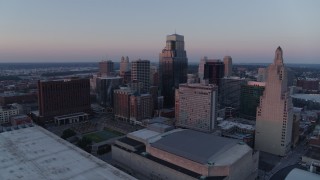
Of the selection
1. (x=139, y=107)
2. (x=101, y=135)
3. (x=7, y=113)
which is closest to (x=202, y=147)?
(x=101, y=135)

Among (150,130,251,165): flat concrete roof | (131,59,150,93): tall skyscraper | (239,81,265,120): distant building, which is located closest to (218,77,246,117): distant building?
(239,81,265,120): distant building

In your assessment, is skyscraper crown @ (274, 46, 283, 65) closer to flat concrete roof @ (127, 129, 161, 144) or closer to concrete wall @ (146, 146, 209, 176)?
flat concrete roof @ (127, 129, 161, 144)

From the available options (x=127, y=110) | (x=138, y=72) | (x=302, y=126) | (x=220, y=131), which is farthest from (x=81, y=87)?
(x=302, y=126)

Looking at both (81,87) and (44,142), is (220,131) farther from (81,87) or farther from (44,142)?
(81,87)

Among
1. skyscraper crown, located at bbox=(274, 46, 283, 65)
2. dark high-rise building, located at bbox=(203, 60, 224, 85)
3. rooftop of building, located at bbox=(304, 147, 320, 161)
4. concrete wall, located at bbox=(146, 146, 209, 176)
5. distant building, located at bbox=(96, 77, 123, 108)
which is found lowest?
rooftop of building, located at bbox=(304, 147, 320, 161)

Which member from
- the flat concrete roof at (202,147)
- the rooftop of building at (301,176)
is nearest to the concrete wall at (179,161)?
the flat concrete roof at (202,147)
